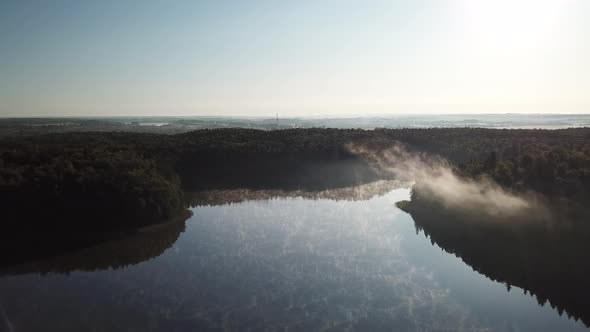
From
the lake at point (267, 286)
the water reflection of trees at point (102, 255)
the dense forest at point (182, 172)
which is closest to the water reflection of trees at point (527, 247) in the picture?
the lake at point (267, 286)

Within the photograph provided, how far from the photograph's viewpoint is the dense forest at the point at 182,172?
47.0 meters

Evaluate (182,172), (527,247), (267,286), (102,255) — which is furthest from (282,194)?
(527,247)

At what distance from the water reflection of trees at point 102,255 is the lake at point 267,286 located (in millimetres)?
177

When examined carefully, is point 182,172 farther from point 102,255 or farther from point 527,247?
point 527,247

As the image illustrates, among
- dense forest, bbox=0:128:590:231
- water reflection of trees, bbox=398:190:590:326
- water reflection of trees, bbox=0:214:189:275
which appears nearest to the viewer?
water reflection of trees, bbox=398:190:590:326

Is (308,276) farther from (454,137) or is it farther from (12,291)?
(454,137)

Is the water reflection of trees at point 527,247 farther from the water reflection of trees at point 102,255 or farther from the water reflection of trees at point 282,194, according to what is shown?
the water reflection of trees at point 102,255

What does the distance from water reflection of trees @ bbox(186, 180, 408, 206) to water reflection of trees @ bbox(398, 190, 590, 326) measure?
1565cm

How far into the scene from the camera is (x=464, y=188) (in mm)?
55500

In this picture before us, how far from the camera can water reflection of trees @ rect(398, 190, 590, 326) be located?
3244cm

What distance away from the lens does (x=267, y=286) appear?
3341 cm

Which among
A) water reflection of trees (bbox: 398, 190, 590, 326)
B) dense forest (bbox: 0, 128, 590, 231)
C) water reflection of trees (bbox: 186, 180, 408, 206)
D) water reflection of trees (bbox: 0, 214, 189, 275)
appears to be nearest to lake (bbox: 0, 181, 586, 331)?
water reflection of trees (bbox: 0, 214, 189, 275)

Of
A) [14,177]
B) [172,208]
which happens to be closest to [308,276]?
[172,208]

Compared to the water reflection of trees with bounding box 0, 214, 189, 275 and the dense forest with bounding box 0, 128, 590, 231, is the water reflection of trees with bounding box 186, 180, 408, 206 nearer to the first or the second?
the dense forest with bounding box 0, 128, 590, 231
